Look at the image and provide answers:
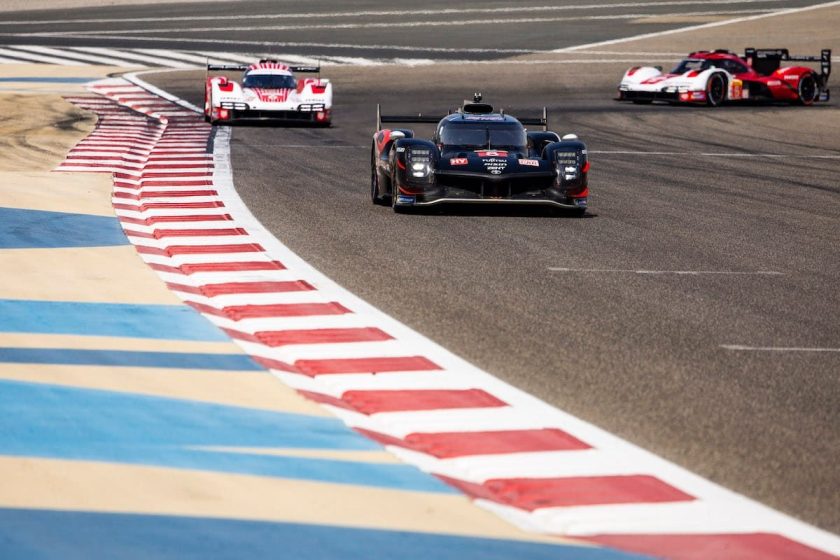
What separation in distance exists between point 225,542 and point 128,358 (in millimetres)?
3185

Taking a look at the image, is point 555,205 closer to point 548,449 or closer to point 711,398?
point 711,398

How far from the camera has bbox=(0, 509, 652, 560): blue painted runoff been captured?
502 centimetres

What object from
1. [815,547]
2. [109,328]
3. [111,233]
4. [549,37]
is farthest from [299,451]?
[549,37]

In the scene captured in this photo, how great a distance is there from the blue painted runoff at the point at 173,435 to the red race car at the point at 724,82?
2624 centimetres

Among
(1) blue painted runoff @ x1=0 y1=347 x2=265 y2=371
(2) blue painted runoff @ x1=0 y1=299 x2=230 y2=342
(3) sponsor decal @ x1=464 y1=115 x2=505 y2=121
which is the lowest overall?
(2) blue painted runoff @ x1=0 y1=299 x2=230 y2=342

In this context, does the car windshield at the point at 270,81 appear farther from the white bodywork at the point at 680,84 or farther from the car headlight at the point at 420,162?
the car headlight at the point at 420,162

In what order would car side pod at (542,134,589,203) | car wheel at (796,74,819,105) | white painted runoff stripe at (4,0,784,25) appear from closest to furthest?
car side pod at (542,134,589,203), car wheel at (796,74,819,105), white painted runoff stripe at (4,0,784,25)

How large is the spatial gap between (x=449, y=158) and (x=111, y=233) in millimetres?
3790

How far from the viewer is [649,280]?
1132cm

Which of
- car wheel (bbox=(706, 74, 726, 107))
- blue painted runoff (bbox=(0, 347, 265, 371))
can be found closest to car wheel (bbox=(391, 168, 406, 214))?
blue painted runoff (bbox=(0, 347, 265, 371))

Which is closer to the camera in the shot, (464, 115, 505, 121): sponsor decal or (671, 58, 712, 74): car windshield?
(464, 115, 505, 121): sponsor decal

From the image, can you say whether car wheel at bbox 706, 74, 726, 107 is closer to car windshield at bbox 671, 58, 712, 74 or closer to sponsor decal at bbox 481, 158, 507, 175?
car windshield at bbox 671, 58, 712, 74

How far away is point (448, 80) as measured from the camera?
38.2m

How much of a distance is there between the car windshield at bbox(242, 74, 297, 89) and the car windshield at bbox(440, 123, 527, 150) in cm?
1174
